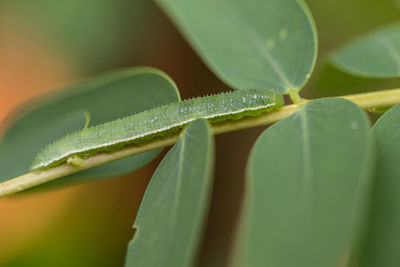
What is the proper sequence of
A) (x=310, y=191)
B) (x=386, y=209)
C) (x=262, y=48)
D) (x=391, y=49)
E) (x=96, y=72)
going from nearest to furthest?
(x=310, y=191), (x=386, y=209), (x=262, y=48), (x=391, y=49), (x=96, y=72)

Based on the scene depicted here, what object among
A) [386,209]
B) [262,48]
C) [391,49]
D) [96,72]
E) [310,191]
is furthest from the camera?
[96,72]

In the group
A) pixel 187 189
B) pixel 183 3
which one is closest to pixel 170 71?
pixel 183 3

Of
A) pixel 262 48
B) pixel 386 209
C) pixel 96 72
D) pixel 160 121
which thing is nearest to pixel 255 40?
pixel 262 48

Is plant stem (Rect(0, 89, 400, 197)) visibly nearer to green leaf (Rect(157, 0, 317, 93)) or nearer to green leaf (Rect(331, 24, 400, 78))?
green leaf (Rect(157, 0, 317, 93))

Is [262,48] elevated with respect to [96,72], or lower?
lower

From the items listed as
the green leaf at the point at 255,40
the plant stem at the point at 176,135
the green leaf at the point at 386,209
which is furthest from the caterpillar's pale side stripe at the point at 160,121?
the green leaf at the point at 386,209

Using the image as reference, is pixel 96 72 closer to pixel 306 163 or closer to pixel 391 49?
pixel 391 49

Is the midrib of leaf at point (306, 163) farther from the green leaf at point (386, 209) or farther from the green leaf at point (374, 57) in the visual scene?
the green leaf at point (374, 57)
